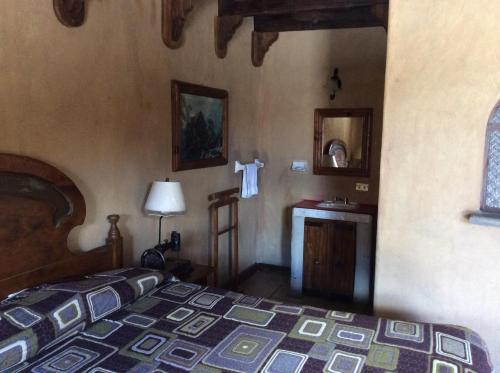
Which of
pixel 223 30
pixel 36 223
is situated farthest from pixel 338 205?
pixel 36 223

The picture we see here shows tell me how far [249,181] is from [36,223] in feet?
7.72

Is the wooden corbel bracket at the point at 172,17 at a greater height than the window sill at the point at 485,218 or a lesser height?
greater

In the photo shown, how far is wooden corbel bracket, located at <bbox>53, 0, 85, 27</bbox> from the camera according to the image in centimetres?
204

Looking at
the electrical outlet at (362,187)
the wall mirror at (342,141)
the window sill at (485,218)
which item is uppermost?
the wall mirror at (342,141)

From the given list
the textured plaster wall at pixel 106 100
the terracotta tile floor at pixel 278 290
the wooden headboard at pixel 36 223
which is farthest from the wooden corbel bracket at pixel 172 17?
the terracotta tile floor at pixel 278 290

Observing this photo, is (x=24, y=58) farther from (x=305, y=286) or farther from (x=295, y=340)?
(x=305, y=286)

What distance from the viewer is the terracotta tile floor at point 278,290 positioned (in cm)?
373

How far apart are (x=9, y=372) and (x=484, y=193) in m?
2.20

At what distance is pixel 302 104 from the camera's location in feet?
13.9

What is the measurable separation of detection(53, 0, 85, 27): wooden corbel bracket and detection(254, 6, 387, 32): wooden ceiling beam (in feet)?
5.74

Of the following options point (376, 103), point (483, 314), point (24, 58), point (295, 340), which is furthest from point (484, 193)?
point (24, 58)

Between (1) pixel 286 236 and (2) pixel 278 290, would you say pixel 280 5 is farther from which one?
(2) pixel 278 290

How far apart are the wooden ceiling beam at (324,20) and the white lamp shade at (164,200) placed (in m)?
1.78

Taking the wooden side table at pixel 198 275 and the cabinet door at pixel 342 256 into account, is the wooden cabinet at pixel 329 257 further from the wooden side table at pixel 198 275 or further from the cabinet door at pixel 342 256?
the wooden side table at pixel 198 275
